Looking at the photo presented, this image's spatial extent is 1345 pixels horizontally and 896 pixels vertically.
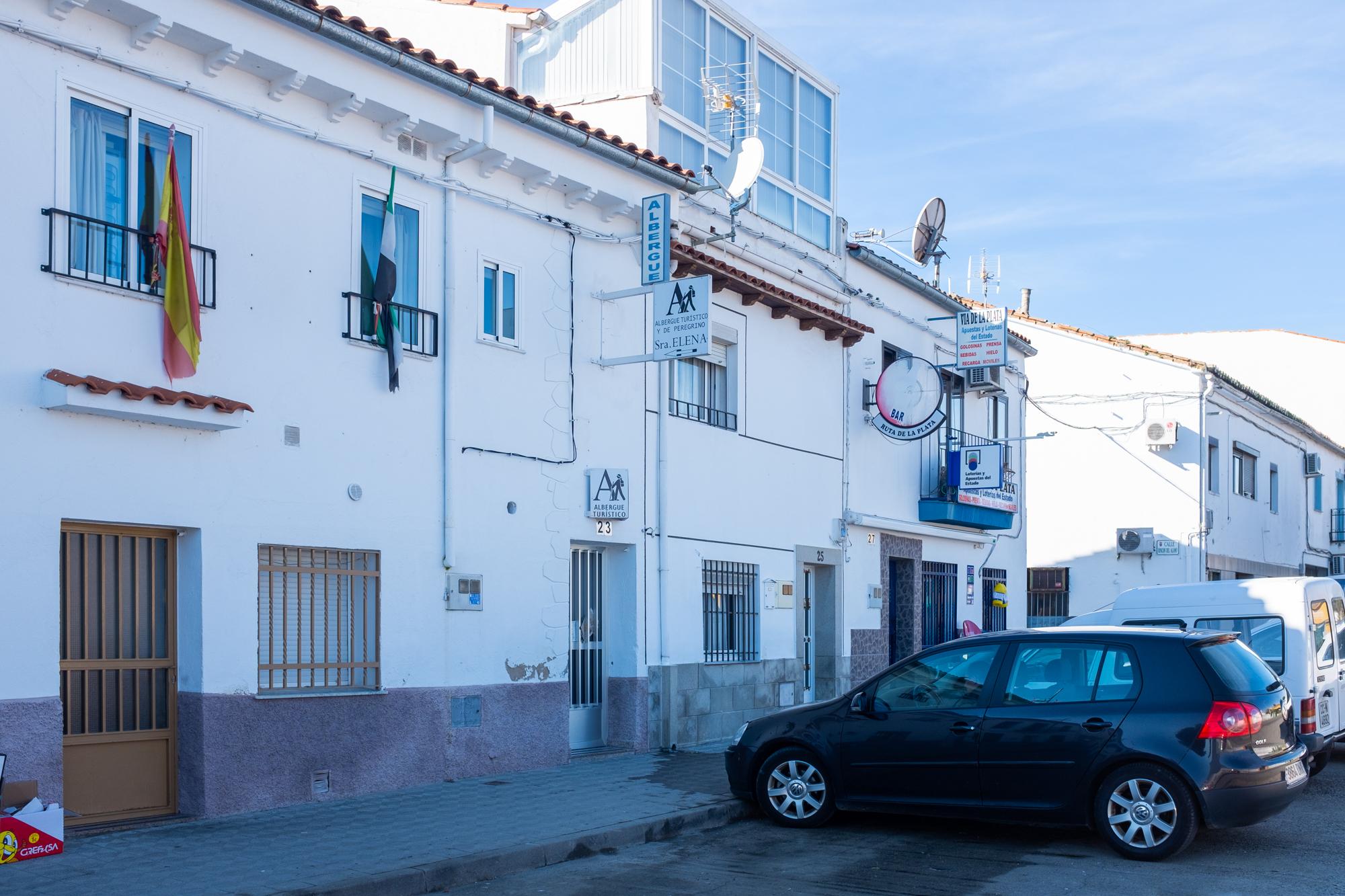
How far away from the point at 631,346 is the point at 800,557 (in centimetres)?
443

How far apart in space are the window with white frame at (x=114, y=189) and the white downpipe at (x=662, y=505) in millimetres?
6035

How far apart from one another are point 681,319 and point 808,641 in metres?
6.51

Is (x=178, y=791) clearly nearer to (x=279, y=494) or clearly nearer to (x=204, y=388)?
(x=279, y=494)

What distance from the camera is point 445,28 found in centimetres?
1673

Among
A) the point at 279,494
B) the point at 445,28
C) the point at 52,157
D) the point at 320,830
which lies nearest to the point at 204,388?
the point at 279,494

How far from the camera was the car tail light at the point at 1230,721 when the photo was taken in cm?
852

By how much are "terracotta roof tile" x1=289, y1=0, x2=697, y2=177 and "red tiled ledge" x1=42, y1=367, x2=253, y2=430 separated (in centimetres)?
306

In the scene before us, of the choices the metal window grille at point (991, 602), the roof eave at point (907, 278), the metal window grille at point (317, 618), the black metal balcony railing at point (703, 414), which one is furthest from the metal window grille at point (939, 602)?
the metal window grille at point (317, 618)

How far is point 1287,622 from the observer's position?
1173cm

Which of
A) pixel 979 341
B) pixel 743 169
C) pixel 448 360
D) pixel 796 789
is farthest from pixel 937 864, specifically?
pixel 979 341

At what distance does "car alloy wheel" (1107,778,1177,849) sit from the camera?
339 inches

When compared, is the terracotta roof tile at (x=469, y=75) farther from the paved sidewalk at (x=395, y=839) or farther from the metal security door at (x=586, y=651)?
the paved sidewalk at (x=395, y=839)

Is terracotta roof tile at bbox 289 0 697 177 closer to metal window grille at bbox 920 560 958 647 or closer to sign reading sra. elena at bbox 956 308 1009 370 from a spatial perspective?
sign reading sra. elena at bbox 956 308 1009 370

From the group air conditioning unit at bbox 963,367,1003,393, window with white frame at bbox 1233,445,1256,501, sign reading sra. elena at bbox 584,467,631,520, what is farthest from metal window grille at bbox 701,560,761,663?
window with white frame at bbox 1233,445,1256,501
